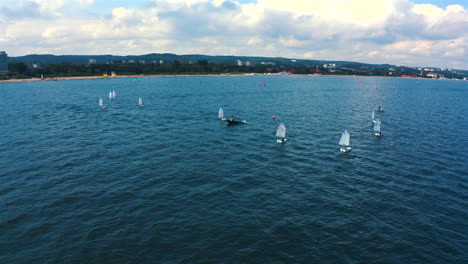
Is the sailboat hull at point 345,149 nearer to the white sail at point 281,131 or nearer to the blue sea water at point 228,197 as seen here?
the blue sea water at point 228,197

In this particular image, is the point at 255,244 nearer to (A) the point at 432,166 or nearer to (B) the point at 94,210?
(B) the point at 94,210

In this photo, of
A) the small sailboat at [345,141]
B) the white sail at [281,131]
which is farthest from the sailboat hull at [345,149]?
the white sail at [281,131]

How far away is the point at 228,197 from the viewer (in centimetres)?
3988

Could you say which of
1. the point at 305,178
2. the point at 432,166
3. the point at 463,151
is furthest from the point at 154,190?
the point at 463,151

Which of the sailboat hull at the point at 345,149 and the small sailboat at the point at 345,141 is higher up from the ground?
the small sailboat at the point at 345,141

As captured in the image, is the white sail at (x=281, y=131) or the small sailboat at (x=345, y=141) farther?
the white sail at (x=281, y=131)

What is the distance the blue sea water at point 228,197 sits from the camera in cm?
2897

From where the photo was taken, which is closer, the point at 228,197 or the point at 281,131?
the point at 228,197

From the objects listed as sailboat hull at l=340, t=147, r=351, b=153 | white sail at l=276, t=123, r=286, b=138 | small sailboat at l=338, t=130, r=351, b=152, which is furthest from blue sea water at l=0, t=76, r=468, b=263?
Answer: white sail at l=276, t=123, r=286, b=138

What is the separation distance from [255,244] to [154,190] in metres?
18.8

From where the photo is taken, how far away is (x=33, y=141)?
6538 centimetres

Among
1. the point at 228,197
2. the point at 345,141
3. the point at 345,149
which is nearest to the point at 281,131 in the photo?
the point at 345,141

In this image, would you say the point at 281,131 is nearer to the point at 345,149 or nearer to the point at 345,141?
the point at 345,141

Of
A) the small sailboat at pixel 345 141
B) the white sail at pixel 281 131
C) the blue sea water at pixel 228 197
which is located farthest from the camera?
the white sail at pixel 281 131
